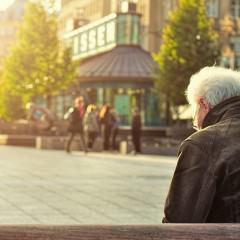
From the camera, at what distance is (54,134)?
39.3 m

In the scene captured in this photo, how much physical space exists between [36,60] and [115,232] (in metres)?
47.5

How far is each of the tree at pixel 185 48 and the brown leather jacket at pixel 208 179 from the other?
1530 inches

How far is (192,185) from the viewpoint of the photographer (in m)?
3.49

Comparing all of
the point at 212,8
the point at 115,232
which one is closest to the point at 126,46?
the point at 212,8

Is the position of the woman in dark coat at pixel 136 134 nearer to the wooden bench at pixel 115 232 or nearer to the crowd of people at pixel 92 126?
the crowd of people at pixel 92 126

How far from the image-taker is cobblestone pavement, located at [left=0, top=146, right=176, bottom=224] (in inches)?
400

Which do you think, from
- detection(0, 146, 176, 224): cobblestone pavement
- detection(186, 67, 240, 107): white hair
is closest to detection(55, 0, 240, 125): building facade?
detection(0, 146, 176, 224): cobblestone pavement

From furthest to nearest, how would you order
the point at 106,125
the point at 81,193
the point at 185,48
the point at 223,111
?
the point at 185,48 → the point at 106,125 → the point at 81,193 → the point at 223,111

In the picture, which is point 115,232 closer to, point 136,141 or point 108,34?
point 136,141

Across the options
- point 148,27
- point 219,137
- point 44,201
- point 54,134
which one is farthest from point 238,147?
point 148,27

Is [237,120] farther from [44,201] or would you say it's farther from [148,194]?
[148,194]

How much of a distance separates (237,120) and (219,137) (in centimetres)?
15

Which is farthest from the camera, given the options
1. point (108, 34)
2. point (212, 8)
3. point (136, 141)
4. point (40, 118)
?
point (212, 8)

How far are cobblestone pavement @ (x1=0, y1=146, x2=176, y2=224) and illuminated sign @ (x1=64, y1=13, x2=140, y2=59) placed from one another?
40013 millimetres
